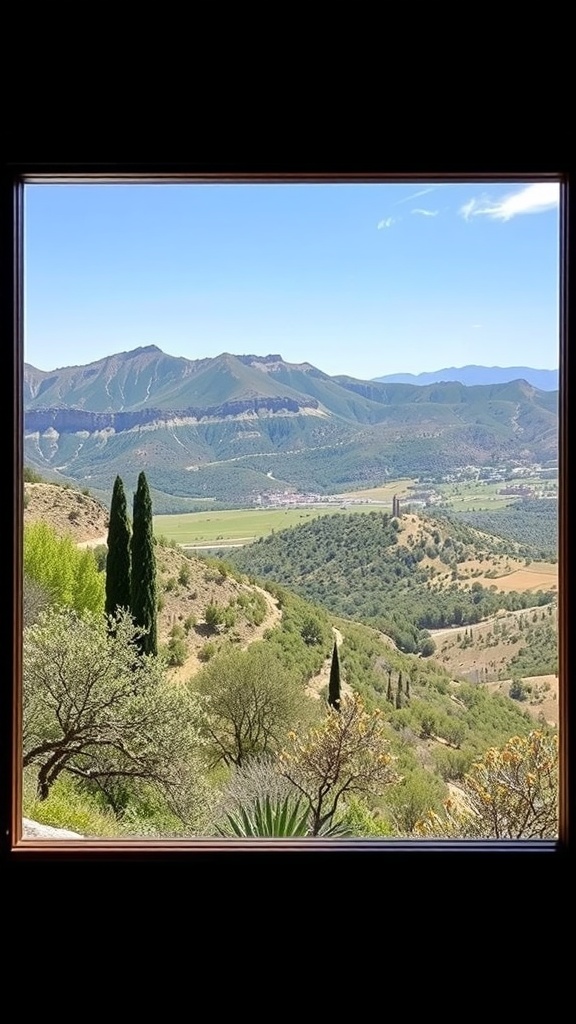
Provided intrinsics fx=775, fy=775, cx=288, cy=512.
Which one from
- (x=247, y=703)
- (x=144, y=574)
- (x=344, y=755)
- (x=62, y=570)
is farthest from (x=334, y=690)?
(x=62, y=570)

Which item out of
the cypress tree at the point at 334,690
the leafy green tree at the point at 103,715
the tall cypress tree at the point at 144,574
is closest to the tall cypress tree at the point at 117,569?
the tall cypress tree at the point at 144,574

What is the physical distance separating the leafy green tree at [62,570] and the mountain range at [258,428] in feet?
1.65

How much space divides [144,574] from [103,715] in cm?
82

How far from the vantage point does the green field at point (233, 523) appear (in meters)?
2.61

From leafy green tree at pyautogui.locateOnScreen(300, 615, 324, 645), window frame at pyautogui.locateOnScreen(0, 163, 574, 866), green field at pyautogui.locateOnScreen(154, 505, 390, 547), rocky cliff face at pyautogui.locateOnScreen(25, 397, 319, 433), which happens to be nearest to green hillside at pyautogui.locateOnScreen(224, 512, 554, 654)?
green field at pyautogui.locateOnScreen(154, 505, 390, 547)

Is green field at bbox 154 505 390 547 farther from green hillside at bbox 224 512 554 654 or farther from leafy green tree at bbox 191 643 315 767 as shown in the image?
A: leafy green tree at bbox 191 643 315 767

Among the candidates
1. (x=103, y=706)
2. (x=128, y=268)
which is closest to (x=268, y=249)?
(x=128, y=268)

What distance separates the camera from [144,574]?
9.75 ft

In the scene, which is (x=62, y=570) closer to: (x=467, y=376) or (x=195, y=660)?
(x=195, y=660)

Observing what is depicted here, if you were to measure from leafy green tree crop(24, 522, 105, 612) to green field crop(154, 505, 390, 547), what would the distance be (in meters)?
0.54

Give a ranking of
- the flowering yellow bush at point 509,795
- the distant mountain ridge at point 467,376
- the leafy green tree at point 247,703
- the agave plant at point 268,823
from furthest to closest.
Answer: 1. the leafy green tree at point 247,703
2. the flowering yellow bush at point 509,795
3. the distant mountain ridge at point 467,376
4. the agave plant at point 268,823

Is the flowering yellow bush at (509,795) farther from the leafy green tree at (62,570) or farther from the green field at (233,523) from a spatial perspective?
the leafy green tree at (62,570)
